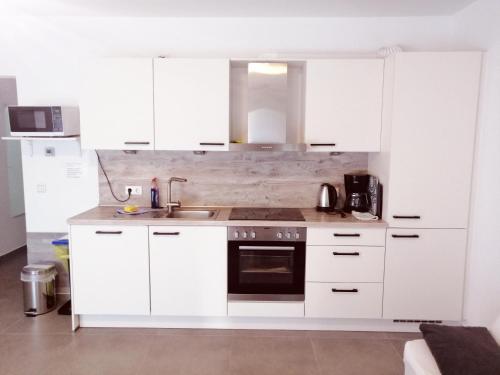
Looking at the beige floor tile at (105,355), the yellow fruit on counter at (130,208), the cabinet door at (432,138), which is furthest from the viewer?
the yellow fruit on counter at (130,208)

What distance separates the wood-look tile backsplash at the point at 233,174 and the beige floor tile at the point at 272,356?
1.18 metres

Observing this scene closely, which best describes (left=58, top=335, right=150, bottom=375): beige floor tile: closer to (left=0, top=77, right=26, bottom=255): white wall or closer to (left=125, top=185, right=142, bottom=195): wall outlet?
(left=125, top=185, right=142, bottom=195): wall outlet

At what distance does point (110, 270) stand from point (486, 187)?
2886mm

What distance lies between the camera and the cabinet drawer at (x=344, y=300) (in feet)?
10.00

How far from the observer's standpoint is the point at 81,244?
9.96ft

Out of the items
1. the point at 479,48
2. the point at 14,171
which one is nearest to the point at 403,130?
the point at 479,48

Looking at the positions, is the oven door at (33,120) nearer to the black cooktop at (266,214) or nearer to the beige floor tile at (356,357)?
the black cooktop at (266,214)

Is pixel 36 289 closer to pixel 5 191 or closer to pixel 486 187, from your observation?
pixel 5 191

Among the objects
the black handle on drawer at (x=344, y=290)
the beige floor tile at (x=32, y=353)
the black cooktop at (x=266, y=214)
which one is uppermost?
the black cooktop at (x=266, y=214)

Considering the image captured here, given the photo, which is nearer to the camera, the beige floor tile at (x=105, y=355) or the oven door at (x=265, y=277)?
the beige floor tile at (x=105, y=355)

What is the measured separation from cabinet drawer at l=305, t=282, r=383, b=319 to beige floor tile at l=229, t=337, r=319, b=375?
0.89 ft

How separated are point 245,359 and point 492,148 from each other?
2.28 metres

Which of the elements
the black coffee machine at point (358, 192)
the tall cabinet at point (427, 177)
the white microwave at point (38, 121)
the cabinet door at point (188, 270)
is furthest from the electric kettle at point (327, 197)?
the white microwave at point (38, 121)

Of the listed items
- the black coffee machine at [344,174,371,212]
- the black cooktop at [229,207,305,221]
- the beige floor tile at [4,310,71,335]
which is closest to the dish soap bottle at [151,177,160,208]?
the black cooktop at [229,207,305,221]
